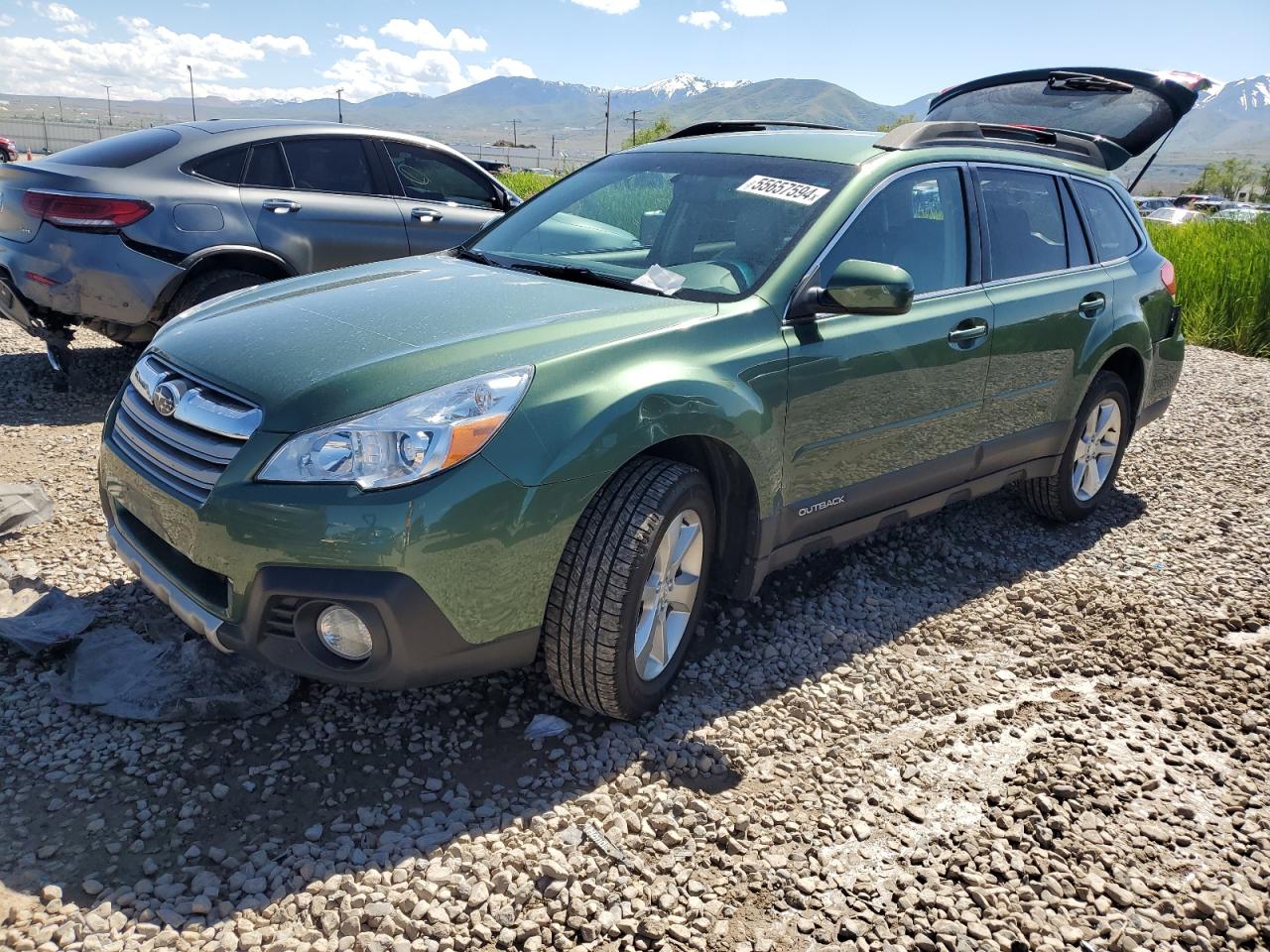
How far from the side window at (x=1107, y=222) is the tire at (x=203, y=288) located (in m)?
4.50

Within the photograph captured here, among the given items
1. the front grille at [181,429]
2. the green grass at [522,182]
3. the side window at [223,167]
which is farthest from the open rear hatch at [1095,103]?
the green grass at [522,182]

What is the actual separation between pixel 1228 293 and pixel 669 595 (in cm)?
1057

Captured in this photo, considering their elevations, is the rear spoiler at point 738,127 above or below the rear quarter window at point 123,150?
above

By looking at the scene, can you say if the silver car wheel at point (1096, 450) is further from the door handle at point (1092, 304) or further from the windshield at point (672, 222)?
the windshield at point (672, 222)

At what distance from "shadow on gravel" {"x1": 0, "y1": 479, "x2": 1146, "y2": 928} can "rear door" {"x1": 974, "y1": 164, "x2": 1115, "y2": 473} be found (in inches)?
50.1

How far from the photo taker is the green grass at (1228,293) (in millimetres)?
10844

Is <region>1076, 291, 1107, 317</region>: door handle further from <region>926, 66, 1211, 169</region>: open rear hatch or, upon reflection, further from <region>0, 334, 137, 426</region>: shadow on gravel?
<region>0, 334, 137, 426</region>: shadow on gravel

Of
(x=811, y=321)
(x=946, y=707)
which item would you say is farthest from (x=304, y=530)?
(x=946, y=707)

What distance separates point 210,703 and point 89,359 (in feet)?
16.7

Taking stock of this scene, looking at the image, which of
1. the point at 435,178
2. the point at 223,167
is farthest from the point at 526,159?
the point at 223,167

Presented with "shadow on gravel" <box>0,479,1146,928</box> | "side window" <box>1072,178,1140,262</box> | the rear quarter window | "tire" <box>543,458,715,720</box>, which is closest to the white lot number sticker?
"tire" <box>543,458,715,720</box>

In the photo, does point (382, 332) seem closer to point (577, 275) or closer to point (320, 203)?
point (577, 275)

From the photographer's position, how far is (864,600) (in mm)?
4062

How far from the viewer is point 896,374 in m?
3.54
